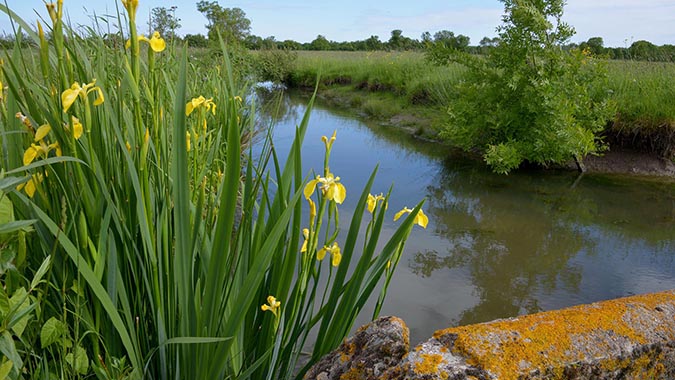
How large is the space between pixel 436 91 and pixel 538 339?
931 cm

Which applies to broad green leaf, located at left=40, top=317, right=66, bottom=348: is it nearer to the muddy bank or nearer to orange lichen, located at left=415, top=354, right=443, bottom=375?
orange lichen, located at left=415, top=354, right=443, bottom=375

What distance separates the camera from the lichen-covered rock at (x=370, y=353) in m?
1.23

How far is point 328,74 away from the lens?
1727 centimetres

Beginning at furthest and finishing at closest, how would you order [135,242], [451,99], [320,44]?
1. [320,44]
2. [451,99]
3. [135,242]

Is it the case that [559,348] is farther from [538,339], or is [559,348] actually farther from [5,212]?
[5,212]

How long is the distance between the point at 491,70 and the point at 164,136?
6.04m

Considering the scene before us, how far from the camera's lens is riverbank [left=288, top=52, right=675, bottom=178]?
6949 millimetres

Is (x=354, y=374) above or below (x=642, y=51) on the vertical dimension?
below

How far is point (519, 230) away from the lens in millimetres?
4699

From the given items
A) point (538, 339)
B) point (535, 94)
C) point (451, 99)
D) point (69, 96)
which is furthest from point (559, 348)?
point (451, 99)

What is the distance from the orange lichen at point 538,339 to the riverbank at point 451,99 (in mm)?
1308

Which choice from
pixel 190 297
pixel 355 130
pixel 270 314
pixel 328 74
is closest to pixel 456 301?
pixel 270 314

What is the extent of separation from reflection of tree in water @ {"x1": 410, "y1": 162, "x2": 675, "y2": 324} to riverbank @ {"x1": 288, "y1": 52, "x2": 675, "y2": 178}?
1092 millimetres

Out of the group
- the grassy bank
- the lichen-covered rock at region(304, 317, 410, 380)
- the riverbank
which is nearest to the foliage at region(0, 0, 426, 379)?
the lichen-covered rock at region(304, 317, 410, 380)
